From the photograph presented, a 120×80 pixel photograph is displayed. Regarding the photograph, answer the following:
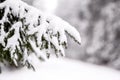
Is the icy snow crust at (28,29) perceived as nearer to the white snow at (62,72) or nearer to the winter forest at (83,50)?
the winter forest at (83,50)

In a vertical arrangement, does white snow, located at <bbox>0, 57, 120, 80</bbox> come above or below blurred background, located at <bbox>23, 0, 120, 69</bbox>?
below

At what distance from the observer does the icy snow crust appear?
259 cm

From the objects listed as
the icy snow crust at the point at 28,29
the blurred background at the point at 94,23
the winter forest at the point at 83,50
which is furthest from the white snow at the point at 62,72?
the icy snow crust at the point at 28,29

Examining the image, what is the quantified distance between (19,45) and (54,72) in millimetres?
1873

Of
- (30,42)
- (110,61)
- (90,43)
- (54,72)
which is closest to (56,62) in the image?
(54,72)

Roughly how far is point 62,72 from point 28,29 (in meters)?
2.04

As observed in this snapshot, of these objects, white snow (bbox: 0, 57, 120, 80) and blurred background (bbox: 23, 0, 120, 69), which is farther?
blurred background (bbox: 23, 0, 120, 69)

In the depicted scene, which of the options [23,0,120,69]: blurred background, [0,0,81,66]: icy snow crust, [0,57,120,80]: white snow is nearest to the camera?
[0,0,81,66]: icy snow crust

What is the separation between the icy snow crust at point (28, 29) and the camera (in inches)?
102

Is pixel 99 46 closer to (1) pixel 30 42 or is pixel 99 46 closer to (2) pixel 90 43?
(2) pixel 90 43

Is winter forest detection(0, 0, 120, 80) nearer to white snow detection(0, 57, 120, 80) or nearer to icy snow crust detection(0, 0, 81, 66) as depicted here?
white snow detection(0, 57, 120, 80)

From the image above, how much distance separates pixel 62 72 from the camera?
4.54 meters

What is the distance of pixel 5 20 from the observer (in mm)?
2711

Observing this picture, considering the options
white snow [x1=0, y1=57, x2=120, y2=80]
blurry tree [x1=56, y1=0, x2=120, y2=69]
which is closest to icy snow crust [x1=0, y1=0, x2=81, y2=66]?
white snow [x1=0, y1=57, x2=120, y2=80]
